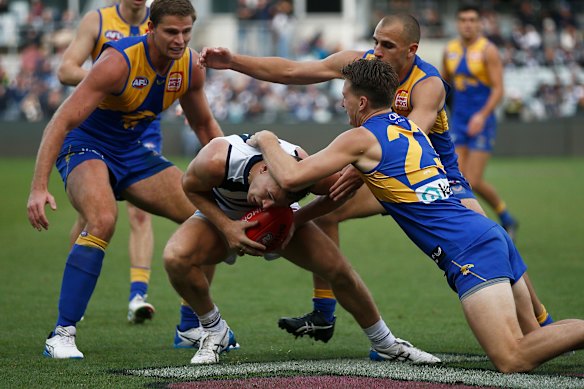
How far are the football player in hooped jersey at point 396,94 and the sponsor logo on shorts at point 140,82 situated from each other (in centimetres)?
45

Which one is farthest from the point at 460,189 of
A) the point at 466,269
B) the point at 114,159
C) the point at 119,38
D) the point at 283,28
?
the point at 283,28

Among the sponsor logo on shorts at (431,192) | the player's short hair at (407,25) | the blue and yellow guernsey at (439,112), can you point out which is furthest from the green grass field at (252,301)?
the player's short hair at (407,25)

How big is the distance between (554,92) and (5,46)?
16.9 m

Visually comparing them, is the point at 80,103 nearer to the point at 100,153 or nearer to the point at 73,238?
the point at 100,153

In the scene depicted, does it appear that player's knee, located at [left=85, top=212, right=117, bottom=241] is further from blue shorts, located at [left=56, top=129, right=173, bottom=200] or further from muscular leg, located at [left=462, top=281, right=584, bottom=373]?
muscular leg, located at [left=462, top=281, right=584, bottom=373]

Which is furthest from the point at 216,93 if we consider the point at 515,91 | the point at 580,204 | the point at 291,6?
the point at 580,204

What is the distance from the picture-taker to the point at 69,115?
6.61 m

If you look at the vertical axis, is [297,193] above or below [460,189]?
above

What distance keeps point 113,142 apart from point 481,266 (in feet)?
9.80

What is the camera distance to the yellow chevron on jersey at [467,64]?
1260 cm

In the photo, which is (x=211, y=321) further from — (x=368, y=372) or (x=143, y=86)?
(x=143, y=86)

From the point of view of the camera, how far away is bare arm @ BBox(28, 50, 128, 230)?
6.36m

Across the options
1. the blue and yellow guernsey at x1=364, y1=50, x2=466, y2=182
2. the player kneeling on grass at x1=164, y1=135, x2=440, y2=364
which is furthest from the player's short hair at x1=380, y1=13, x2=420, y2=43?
the player kneeling on grass at x1=164, y1=135, x2=440, y2=364

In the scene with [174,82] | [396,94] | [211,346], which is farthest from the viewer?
[174,82]
